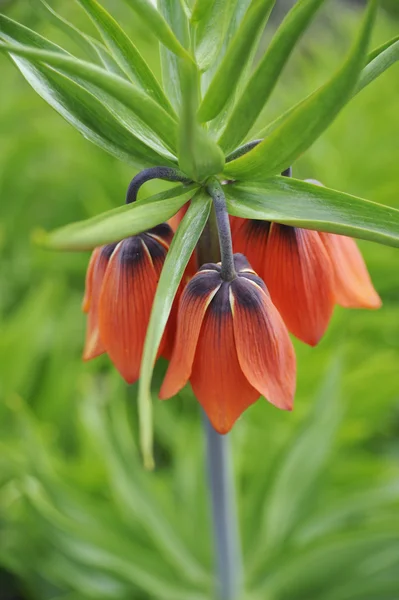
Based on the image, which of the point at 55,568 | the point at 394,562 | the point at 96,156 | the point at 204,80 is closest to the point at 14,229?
the point at 96,156

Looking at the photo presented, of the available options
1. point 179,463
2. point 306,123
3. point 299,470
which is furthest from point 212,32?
point 179,463

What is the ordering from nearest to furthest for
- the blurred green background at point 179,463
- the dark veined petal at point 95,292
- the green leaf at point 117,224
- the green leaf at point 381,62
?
the green leaf at point 117,224, the green leaf at point 381,62, the dark veined petal at point 95,292, the blurred green background at point 179,463

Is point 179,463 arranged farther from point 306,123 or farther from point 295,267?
point 306,123

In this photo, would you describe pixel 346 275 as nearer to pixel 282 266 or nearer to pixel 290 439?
pixel 282 266

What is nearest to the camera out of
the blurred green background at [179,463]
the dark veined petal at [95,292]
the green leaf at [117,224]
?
the green leaf at [117,224]

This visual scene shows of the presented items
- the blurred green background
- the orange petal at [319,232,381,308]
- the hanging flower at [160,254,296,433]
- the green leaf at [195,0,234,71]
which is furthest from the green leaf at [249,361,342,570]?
the green leaf at [195,0,234,71]

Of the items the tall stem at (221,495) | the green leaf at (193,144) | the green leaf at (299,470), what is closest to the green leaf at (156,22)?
the green leaf at (193,144)

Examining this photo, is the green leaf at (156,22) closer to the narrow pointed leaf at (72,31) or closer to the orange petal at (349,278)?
the narrow pointed leaf at (72,31)

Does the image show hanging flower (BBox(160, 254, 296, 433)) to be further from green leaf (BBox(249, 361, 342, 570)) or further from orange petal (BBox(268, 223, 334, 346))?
green leaf (BBox(249, 361, 342, 570))
